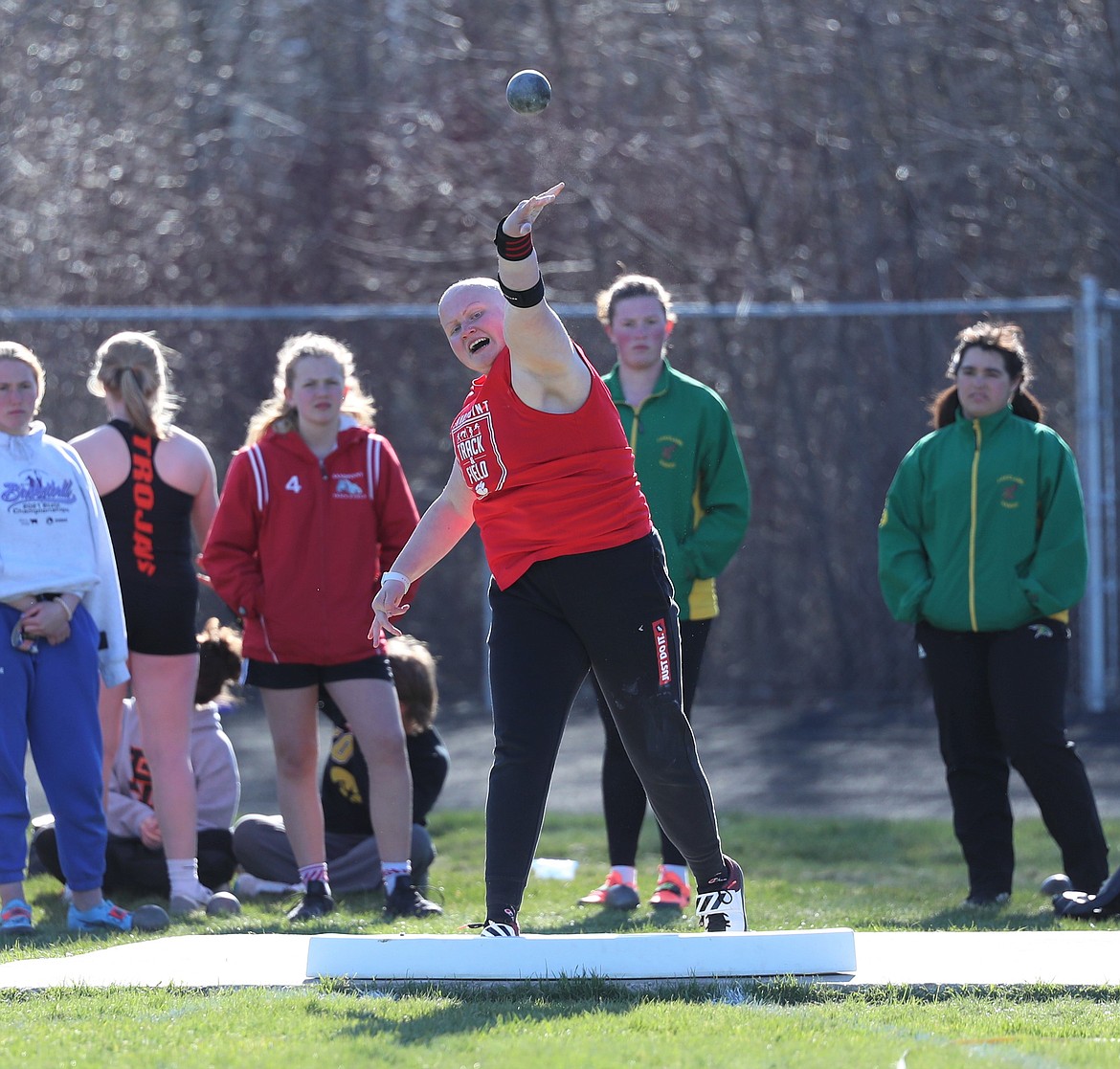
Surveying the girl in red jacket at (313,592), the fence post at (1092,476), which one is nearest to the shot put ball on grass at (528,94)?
the girl in red jacket at (313,592)

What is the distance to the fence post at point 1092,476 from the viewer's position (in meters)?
10.5

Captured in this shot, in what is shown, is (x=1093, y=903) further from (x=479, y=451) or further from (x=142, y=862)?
(x=142, y=862)

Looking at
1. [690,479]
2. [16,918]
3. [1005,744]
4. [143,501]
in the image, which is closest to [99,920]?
[16,918]

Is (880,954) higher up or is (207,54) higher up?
(207,54)

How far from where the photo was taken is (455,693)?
1181 centimetres

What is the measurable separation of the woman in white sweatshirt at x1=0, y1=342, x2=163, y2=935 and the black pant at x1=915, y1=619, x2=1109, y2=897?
3.12 meters

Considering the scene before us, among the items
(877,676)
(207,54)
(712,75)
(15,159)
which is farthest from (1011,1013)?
(207,54)

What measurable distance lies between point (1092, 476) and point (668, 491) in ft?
16.9

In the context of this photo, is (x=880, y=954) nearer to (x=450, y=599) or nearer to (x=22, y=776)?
(x=22, y=776)

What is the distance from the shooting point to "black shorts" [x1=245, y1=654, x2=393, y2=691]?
240 inches

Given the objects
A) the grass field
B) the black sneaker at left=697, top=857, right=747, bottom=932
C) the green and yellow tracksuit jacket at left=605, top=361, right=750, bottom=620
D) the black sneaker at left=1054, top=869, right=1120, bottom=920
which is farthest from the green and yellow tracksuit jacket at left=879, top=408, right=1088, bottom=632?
the black sneaker at left=697, top=857, right=747, bottom=932

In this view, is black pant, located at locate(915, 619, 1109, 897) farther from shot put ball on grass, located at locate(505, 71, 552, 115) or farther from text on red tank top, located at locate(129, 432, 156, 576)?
text on red tank top, located at locate(129, 432, 156, 576)

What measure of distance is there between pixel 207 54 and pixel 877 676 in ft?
36.9

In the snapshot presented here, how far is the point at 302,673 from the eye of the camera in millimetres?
6098
